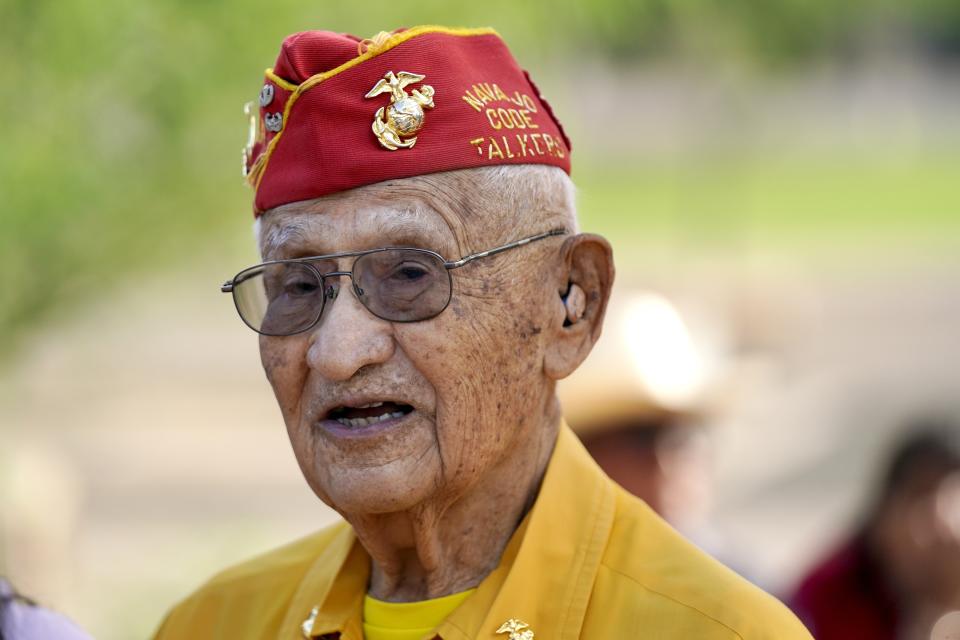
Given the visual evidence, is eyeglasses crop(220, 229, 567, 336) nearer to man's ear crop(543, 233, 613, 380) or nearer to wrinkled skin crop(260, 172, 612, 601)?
wrinkled skin crop(260, 172, 612, 601)

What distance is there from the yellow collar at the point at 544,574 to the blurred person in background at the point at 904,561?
2.62 metres

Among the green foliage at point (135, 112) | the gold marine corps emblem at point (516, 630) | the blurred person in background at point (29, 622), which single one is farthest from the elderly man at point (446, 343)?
the green foliage at point (135, 112)

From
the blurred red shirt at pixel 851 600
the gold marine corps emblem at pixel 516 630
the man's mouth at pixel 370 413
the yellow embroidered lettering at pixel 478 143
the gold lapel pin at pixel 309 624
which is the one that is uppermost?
the yellow embroidered lettering at pixel 478 143

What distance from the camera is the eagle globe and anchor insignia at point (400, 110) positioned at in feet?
8.43

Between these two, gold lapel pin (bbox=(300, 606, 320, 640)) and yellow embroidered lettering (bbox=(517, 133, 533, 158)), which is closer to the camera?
yellow embroidered lettering (bbox=(517, 133, 533, 158))

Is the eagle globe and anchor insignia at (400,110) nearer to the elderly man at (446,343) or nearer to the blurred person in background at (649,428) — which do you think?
the elderly man at (446,343)

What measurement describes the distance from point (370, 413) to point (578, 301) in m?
0.50

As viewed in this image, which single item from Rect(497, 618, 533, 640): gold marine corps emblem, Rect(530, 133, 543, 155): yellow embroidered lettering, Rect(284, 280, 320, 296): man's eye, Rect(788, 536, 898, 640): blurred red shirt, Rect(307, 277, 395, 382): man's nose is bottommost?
Rect(788, 536, 898, 640): blurred red shirt

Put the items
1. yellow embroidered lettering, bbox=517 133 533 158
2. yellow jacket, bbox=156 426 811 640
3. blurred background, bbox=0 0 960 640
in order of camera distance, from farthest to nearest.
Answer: blurred background, bbox=0 0 960 640, yellow embroidered lettering, bbox=517 133 533 158, yellow jacket, bbox=156 426 811 640

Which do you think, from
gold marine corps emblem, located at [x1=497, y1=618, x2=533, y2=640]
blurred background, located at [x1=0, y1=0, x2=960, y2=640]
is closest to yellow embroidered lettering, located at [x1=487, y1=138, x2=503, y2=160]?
blurred background, located at [x1=0, y1=0, x2=960, y2=640]

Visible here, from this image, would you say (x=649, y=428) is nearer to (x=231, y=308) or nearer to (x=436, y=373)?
(x=436, y=373)

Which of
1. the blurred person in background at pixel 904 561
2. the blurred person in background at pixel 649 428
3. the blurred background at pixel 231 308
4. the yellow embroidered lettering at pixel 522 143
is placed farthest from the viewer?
the blurred person in background at pixel 649 428

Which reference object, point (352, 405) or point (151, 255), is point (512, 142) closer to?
point (352, 405)

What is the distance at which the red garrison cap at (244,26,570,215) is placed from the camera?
2574mm
